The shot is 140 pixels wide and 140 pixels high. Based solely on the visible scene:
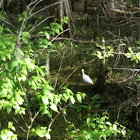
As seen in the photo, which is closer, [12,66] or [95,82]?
[12,66]

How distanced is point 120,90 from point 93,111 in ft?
3.44

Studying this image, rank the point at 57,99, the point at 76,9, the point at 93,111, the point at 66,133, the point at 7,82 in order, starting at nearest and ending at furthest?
the point at 7,82
the point at 57,99
the point at 66,133
the point at 93,111
the point at 76,9

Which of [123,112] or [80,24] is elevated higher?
[80,24]

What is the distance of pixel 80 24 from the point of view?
9617 millimetres

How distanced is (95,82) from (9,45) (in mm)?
3949

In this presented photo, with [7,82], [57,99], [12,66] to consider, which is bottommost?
[57,99]

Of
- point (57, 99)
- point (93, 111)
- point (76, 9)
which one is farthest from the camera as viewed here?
point (76, 9)

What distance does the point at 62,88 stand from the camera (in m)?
2.63

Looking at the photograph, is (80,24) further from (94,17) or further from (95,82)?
(95,82)

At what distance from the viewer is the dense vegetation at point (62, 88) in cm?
215

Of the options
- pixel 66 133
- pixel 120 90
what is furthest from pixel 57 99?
pixel 120 90

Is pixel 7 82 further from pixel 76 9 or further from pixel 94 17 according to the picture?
pixel 76 9

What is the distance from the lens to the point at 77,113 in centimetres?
478

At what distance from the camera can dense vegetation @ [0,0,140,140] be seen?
7.07 ft
